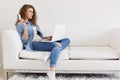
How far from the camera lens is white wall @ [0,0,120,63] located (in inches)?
139

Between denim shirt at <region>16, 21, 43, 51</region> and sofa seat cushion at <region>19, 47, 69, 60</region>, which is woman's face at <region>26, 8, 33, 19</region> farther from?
sofa seat cushion at <region>19, 47, 69, 60</region>

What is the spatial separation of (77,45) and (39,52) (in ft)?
2.76

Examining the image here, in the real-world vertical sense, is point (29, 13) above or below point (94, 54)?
above

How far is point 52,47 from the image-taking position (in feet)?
9.61

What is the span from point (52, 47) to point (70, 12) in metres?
0.87

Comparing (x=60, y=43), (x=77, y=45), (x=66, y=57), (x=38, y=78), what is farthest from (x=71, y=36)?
(x=38, y=78)

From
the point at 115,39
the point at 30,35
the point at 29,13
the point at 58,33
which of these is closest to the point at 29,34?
the point at 30,35

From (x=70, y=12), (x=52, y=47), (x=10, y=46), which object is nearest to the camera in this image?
(x=10, y=46)

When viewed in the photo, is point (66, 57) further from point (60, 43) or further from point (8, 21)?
point (8, 21)

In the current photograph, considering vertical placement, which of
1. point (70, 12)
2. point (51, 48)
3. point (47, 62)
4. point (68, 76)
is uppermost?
point (70, 12)

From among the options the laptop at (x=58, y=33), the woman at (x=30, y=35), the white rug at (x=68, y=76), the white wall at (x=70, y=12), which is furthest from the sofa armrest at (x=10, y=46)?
the white wall at (x=70, y=12)

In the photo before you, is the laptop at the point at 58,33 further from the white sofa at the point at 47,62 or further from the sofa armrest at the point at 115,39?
the sofa armrest at the point at 115,39

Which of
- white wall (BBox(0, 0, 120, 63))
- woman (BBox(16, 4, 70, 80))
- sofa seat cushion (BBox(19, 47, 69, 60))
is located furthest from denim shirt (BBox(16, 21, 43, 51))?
white wall (BBox(0, 0, 120, 63))

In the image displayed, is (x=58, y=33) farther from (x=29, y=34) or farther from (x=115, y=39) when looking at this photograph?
(x=115, y=39)
